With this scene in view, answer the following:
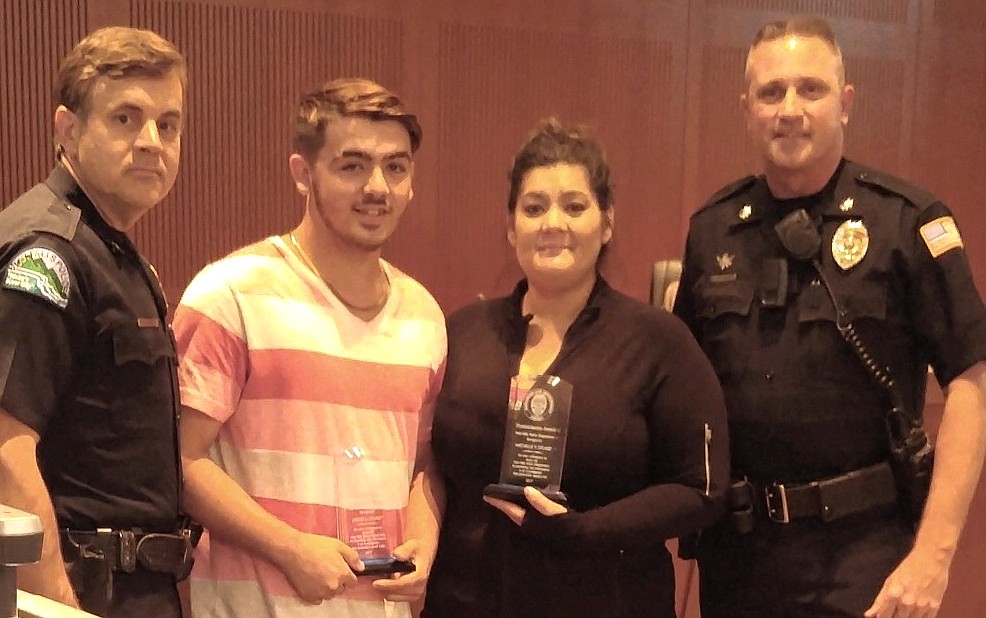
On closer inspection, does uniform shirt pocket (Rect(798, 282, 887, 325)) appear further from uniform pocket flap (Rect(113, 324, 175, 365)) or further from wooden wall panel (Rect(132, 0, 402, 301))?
wooden wall panel (Rect(132, 0, 402, 301))

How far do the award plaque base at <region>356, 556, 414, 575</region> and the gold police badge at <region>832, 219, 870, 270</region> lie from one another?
1058 millimetres

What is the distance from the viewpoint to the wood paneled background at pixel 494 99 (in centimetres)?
329

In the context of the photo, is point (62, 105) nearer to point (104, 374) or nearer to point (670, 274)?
point (104, 374)

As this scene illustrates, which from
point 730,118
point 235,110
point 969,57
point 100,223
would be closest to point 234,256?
point 100,223

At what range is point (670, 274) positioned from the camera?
124 inches

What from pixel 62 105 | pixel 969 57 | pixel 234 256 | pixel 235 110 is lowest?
pixel 234 256

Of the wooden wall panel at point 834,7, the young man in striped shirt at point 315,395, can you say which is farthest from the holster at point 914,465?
the wooden wall panel at point 834,7

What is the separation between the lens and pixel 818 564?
7.07 ft

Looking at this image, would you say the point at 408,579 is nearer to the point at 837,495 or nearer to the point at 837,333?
the point at 837,495

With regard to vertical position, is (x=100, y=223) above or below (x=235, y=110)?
below

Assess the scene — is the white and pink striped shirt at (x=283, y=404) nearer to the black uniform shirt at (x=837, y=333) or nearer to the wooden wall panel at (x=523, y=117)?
the black uniform shirt at (x=837, y=333)

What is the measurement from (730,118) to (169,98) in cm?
A: 269

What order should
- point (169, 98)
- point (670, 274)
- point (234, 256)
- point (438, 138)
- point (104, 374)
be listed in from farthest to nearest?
1. point (438, 138)
2. point (670, 274)
3. point (234, 256)
4. point (169, 98)
5. point (104, 374)

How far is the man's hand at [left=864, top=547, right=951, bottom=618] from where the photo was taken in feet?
6.61
